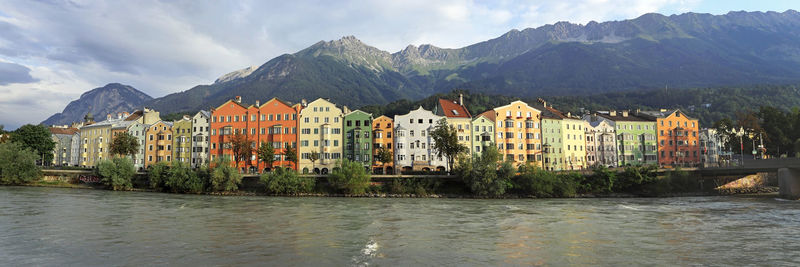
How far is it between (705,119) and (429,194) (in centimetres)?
17283

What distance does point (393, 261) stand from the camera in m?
25.7

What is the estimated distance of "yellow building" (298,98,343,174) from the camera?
97188 millimetres

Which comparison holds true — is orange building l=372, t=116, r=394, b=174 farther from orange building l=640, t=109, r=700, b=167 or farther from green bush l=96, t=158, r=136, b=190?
orange building l=640, t=109, r=700, b=167

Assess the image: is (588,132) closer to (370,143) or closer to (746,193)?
(746,193)

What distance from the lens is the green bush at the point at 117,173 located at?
8075 centimetres

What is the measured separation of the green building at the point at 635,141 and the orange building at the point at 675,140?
5.38ft

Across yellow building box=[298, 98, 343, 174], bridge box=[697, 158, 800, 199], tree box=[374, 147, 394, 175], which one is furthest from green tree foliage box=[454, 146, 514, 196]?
bridge box=[697, 158, 800, 199]

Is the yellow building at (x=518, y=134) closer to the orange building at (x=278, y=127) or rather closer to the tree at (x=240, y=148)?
the orange building at (x=278, y=127)

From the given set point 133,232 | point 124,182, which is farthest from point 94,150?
point 133,232

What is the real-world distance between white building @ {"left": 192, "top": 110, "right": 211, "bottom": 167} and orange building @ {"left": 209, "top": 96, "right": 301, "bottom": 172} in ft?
Result: 13.0

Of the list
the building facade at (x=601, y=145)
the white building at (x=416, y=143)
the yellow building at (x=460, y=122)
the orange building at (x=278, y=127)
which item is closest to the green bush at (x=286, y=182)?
the orange building at (x=278, y=127)

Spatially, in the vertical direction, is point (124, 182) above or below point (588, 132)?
below

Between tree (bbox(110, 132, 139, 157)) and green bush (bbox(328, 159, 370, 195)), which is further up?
tree (bbox(110, 132, 139, 157))

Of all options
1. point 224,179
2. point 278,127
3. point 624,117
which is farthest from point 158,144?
point 624,117
